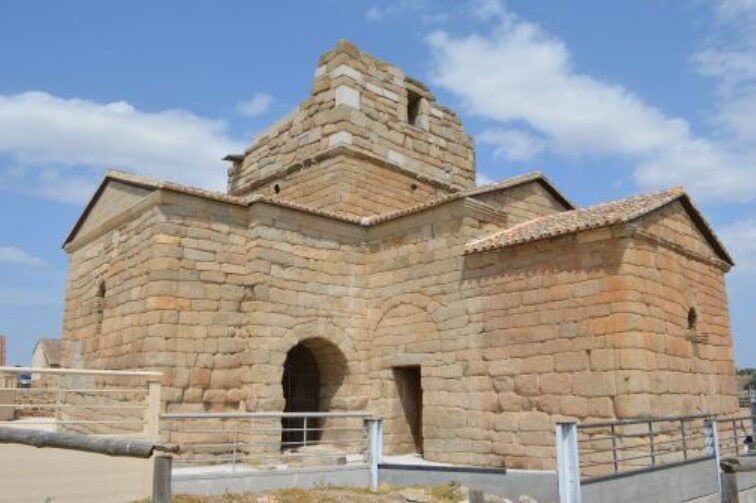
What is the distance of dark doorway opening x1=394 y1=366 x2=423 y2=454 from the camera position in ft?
39.3

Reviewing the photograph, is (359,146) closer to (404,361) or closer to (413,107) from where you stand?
(413,107)

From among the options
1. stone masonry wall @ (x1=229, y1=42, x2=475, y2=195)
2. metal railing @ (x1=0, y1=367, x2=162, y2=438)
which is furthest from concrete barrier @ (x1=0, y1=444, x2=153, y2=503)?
stone masonry wall @ (x1=229, y1=42, x2=475, y2=195)

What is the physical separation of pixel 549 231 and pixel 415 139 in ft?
22.5

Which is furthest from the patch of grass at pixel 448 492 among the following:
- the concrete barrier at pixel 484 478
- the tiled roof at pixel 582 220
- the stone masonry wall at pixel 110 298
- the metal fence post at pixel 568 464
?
the stone masonry wall at pixel 110 298

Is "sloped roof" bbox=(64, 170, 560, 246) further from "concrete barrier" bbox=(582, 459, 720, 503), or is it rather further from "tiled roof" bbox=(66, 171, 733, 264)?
"concrete barrier" bbox=(582, 459, 720, 503)

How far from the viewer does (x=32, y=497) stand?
5.84 m

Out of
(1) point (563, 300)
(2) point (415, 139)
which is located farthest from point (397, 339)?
(2) point (415, 139)

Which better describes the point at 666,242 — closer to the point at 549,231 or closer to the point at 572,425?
the point at 549,231

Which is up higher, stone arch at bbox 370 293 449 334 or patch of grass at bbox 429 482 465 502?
stone arch at bbox 370 293 449 334

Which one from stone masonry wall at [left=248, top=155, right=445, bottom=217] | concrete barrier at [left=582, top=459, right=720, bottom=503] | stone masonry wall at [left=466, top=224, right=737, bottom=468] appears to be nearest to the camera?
concrete barrier at [left=582, top=459, right=720, bottom=503]

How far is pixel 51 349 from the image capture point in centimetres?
3086

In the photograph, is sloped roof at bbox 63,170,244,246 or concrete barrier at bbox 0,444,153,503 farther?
sloped roof at bbox 63,170,244,246

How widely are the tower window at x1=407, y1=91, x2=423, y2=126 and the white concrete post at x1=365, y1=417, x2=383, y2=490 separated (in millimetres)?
9193

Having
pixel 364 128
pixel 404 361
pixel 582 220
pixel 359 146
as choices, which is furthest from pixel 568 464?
pixel 364 128
